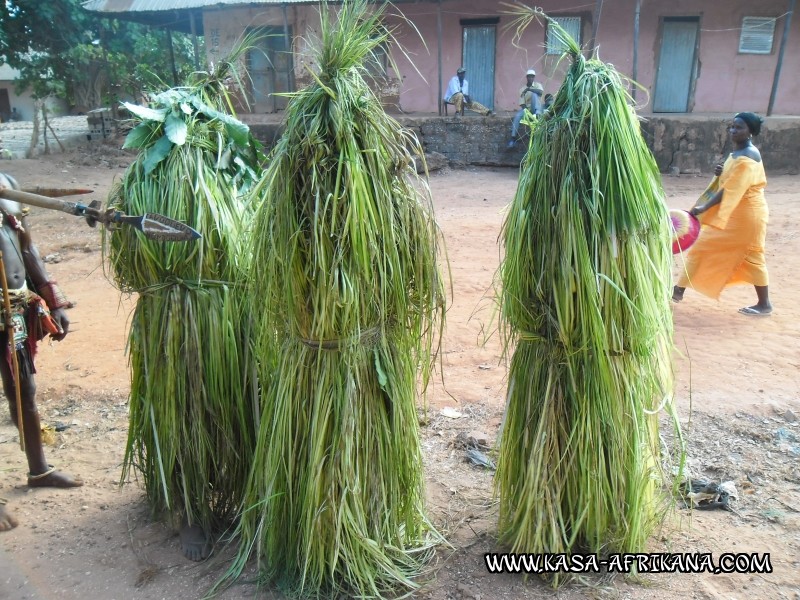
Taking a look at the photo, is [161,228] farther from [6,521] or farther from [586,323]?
[6,521]

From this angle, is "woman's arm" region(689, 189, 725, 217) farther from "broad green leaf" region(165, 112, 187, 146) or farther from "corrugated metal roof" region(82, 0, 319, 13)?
"corrugated metal roof" region(82, 0, 319, 13)

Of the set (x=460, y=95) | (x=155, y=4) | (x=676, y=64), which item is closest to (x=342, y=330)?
(x=460, y=95)

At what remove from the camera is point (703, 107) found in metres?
14.2

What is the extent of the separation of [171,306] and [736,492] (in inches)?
107

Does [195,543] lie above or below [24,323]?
below

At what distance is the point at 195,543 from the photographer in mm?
2703

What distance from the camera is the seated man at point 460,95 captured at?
13750 mm

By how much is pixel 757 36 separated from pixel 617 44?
2901mm

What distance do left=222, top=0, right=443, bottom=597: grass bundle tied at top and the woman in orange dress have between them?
3590 millimetres

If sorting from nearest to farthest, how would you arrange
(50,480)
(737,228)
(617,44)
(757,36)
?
(50,480), (737,228), (757,36), (617,44)

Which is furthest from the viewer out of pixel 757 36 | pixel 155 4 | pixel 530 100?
pixel 155 4

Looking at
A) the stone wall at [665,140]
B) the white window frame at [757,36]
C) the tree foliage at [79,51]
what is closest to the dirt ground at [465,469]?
the stone wall at [665,140]

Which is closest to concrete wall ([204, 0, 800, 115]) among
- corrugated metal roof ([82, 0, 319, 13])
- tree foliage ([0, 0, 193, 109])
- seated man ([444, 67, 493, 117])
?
seated man ([444, 67, 493, 117])

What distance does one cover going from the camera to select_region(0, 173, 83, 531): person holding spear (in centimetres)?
299
